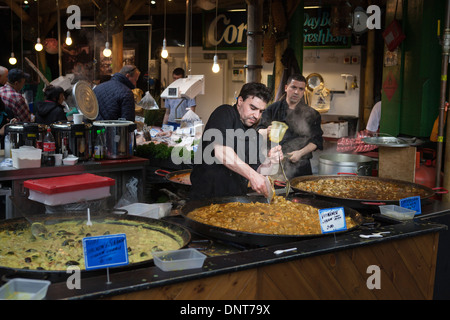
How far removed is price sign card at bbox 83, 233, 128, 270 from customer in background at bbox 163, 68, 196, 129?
22.2ft

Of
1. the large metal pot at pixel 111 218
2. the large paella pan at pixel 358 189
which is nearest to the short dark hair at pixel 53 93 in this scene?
the large paella pan at pixel 358 189

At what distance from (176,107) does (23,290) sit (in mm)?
7223

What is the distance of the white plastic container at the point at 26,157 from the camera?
4238 millimetres

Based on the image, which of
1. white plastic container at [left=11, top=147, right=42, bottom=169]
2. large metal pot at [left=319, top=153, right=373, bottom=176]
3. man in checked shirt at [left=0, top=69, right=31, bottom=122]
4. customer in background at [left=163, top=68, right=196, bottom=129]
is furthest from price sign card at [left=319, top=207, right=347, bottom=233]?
customer in background at [left=163, top=68, right=196, bottom=129]

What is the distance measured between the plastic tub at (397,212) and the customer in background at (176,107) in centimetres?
591

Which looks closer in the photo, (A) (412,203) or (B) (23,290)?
(B) (23,290)

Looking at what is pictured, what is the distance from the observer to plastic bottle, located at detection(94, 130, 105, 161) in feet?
16.1

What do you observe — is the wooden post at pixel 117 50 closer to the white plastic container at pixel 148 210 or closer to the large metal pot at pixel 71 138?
the large metal pot at pixel 71 138

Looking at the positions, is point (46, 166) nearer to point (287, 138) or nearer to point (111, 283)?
point (287, 138)

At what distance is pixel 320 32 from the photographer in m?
11.5

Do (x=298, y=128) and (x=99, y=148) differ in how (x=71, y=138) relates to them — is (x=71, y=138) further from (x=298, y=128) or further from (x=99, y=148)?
(x=298, y=128)

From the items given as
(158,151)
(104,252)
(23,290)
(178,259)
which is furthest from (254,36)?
(23,290)

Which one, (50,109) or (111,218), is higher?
(50,109)

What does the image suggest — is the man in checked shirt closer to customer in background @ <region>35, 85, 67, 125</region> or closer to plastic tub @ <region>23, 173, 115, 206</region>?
customer in background @ <region>35, 85, 67, 125</region>
